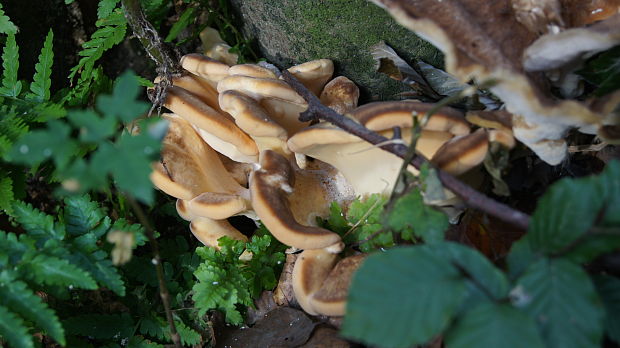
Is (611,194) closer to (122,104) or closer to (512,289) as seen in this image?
(512,289)

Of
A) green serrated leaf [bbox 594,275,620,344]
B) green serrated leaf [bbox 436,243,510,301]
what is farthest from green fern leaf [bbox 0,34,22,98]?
green serrated leaf [bbox 594,275,620,344]

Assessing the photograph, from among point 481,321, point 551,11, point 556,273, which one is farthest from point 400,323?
point 551,11

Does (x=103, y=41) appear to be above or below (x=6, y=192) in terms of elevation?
above

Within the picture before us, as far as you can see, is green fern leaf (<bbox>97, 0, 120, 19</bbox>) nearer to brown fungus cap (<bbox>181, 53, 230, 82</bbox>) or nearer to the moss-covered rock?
brown fungus cap (<bbox>181, 53, 230, 82</bbox>)

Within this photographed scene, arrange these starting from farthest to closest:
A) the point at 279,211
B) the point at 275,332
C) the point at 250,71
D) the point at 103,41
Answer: the point at 103,41 < the point at 275,332 < the point at 250,71 < the point at 279,211

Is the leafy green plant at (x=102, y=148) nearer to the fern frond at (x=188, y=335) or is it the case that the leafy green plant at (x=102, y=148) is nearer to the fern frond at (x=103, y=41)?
the fern frond at (x=188, y=335)

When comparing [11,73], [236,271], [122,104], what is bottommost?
[236,271]

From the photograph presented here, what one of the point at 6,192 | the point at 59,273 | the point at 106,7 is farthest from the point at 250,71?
the point at 6,192
